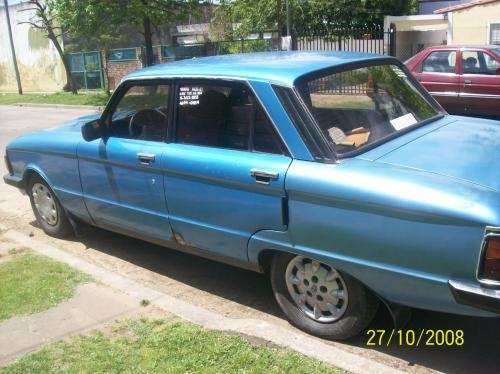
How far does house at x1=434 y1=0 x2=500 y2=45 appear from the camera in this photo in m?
20.1

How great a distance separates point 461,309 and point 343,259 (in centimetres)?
65

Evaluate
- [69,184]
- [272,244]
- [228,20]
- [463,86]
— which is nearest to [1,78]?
[228,20]

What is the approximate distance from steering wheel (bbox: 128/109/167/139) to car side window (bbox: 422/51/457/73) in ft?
27.9

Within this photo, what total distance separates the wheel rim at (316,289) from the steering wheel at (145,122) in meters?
1.47

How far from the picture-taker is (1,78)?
1417 inches

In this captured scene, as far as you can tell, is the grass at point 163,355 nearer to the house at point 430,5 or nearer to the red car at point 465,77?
the red car at point 465,77

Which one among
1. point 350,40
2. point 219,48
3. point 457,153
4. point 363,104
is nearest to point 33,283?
point 363,104

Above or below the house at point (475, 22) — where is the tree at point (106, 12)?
above

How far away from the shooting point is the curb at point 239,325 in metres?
3.31

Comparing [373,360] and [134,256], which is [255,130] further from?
[134,256]

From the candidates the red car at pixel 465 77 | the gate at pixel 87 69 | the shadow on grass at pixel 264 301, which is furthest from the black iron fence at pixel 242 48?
the shadow on grass at pixel 264 301

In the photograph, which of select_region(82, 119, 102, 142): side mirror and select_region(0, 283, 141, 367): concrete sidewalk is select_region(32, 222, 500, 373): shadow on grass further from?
select_region(82, 119, 102, 142): side mirror

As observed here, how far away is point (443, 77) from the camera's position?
1156 cm
